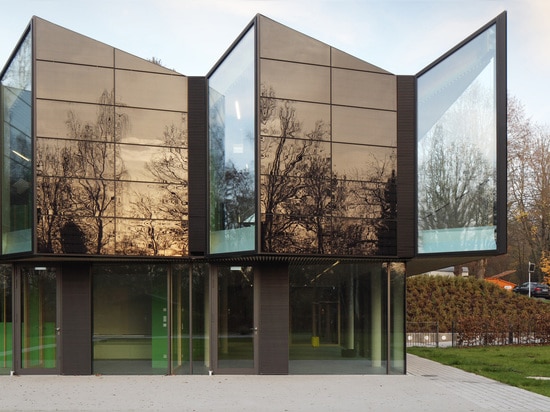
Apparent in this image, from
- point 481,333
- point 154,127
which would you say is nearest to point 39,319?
point 154,127

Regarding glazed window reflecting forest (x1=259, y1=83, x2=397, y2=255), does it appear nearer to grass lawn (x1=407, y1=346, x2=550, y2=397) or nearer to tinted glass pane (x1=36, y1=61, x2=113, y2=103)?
tinted glass pane (x1=36, y1=61, x2=113, y2=103)

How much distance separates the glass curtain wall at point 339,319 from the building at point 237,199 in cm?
4

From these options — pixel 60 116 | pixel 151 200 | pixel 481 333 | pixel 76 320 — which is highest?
pixel 60 116

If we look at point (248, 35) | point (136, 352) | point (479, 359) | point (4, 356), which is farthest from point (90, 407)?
point (479, 359)

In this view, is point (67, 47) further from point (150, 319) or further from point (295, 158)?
point (150, 319)

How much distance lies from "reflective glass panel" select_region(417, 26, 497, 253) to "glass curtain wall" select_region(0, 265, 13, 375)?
10.7 meters

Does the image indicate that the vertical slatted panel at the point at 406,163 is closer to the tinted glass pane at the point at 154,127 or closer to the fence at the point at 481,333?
the tinted glass pane at the point at 154,127

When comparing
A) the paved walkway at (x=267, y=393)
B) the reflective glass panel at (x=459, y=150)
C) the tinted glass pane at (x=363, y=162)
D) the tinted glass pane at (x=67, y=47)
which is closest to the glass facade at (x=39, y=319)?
the paved walkway at (x=267, y=393)

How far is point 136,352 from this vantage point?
54.6 ft

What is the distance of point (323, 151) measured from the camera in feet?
51.6

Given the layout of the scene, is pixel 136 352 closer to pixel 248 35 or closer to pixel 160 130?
pixel 160 130

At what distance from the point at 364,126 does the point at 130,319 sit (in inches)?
304

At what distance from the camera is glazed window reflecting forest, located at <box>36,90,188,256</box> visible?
15.4 metres

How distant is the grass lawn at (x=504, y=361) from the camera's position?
50.0 feet
